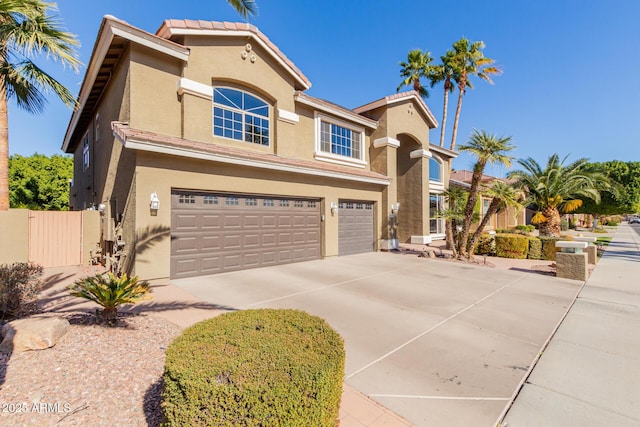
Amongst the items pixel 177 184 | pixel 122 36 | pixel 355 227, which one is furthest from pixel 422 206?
pixel 122 36

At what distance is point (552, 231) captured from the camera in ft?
57.1

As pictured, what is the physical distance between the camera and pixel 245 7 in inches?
336

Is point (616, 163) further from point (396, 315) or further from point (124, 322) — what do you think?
point (124, 322)

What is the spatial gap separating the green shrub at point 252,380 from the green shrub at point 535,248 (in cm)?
1463

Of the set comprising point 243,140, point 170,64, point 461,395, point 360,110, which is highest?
point 360,110

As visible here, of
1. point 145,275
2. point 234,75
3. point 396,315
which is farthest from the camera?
point 234,75

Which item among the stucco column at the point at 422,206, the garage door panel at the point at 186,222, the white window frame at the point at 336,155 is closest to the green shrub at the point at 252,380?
the garage door panel at the point at 186,222

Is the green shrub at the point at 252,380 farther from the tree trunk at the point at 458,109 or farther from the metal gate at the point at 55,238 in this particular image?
the tree trunk at the point at 458,109

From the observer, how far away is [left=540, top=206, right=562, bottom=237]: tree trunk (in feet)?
57.1

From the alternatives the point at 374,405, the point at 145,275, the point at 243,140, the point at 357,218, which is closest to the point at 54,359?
the point at 374,405

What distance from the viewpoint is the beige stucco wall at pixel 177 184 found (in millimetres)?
8188

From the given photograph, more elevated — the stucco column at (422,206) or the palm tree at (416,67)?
the palm tree at (416,67)

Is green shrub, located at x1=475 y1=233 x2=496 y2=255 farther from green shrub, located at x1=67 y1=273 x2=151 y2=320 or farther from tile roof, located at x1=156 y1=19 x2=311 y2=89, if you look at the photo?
green shrub, located at x1=67 y1=273 x2=151 y2=320

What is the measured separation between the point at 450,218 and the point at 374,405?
1148 centimetres
